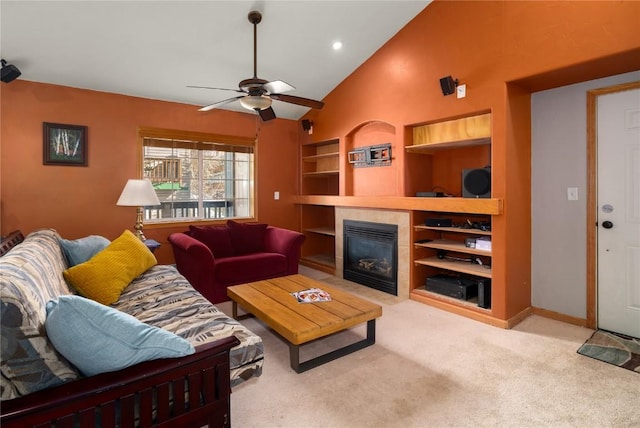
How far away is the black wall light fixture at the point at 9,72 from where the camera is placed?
3197 millimetres

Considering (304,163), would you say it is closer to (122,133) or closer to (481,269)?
(122,133)

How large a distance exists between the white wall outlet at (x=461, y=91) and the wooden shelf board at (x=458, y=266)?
5.62ft

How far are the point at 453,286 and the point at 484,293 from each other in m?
0.35

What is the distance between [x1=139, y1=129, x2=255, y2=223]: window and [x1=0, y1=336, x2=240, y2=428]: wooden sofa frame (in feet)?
11.8

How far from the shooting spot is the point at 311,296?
2758 millimetres

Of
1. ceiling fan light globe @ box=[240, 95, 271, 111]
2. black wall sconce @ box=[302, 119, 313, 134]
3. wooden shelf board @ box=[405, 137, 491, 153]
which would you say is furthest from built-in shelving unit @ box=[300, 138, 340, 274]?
ceiling fan light globe @ box=[240, 95, 271, 111]

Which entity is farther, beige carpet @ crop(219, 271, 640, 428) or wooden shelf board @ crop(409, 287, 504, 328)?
wooden shelf board @ crop(409, 287, 504, 328)

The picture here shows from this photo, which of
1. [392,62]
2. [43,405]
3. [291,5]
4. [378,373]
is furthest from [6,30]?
[378,373]

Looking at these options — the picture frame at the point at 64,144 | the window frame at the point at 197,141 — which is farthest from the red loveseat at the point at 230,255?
the picture frame at the point at 64,144

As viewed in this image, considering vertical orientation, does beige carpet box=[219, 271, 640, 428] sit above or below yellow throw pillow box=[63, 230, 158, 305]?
below

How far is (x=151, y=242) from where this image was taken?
4016mm

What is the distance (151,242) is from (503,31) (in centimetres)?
425

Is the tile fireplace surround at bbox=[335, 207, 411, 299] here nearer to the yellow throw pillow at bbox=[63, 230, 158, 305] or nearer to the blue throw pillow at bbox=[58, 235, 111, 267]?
the yellow throw pillow at bbox=[63, 230, 158, 305]

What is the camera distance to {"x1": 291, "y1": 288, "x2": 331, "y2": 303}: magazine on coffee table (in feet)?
8.82
